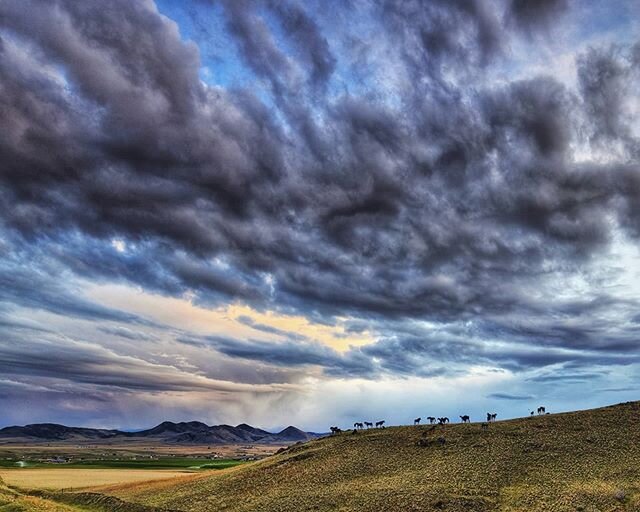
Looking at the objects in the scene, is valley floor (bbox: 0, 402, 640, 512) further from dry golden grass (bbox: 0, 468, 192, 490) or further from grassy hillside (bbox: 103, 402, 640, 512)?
dry golden grass (bbox: 0, 468, 192, 490)

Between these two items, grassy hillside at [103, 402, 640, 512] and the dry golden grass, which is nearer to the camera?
grassy hillside at [103, 402, 640, 512]

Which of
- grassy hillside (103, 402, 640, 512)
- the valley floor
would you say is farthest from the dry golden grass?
grassy hillside (103, 402, 640, 512)

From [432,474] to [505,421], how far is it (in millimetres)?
31899

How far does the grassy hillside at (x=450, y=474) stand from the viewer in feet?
192

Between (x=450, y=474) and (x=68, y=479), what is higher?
(x=450, y=474)

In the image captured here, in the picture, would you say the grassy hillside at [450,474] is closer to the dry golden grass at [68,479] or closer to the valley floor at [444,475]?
the valley floor at [444,475]

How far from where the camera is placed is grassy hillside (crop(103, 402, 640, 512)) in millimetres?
58500

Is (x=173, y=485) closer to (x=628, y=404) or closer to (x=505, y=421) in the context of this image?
(x=505, y=421)

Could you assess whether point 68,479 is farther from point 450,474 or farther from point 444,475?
point 450,474

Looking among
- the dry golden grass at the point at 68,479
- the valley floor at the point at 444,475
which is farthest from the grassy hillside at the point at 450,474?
the dry golden grass at the point at 68,479

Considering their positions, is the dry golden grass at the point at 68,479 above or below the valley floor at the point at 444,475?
below

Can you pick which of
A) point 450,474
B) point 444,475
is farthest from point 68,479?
point 450,474

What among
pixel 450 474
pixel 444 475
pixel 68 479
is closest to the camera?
pixel 444 475

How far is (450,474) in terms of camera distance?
221ft
